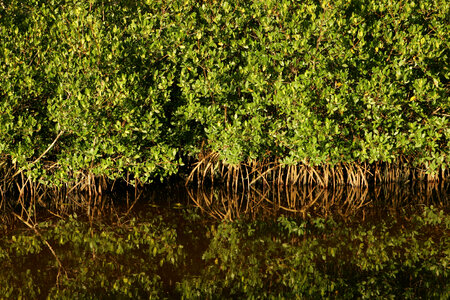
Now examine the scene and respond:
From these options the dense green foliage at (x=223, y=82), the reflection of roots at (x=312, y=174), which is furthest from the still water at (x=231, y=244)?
the dense green foliage at (x=223, y=82)

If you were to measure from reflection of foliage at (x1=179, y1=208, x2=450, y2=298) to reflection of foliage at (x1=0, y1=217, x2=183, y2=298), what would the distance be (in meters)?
0.62

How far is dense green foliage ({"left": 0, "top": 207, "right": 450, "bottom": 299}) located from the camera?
20.8ft

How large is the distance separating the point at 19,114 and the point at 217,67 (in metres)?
3.48

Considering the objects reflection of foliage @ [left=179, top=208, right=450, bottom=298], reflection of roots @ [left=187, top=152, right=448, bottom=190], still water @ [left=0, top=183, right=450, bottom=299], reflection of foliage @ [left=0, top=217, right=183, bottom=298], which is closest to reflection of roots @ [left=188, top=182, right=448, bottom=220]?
still water @ [left=0, top=183, right=450, bottom=299]

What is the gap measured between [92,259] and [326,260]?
2.96 metres

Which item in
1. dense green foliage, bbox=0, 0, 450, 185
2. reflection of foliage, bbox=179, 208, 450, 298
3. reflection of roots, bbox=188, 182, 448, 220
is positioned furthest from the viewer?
reflection of roots, bbox=188, 182, 448, 220

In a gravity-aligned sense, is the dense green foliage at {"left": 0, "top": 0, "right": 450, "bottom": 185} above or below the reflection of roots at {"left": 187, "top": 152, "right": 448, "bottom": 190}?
above

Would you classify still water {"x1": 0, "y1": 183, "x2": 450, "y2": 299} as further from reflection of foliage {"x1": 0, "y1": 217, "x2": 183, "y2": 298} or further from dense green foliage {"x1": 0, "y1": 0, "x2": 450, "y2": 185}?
dense green foliage {"x1": 0, "y1": 0, "x2": 450, "y2": 185}

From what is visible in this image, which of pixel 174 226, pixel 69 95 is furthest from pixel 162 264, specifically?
pixel 69 95

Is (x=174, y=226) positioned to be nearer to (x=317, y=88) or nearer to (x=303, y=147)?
(x=303, y=147)

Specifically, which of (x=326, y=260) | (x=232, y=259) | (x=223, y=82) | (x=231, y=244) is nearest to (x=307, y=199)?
(x=223, y=82)

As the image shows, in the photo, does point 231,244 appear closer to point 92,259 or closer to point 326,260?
point 326,260

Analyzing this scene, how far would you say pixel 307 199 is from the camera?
431 inches

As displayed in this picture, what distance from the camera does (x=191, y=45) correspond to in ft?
31.8
